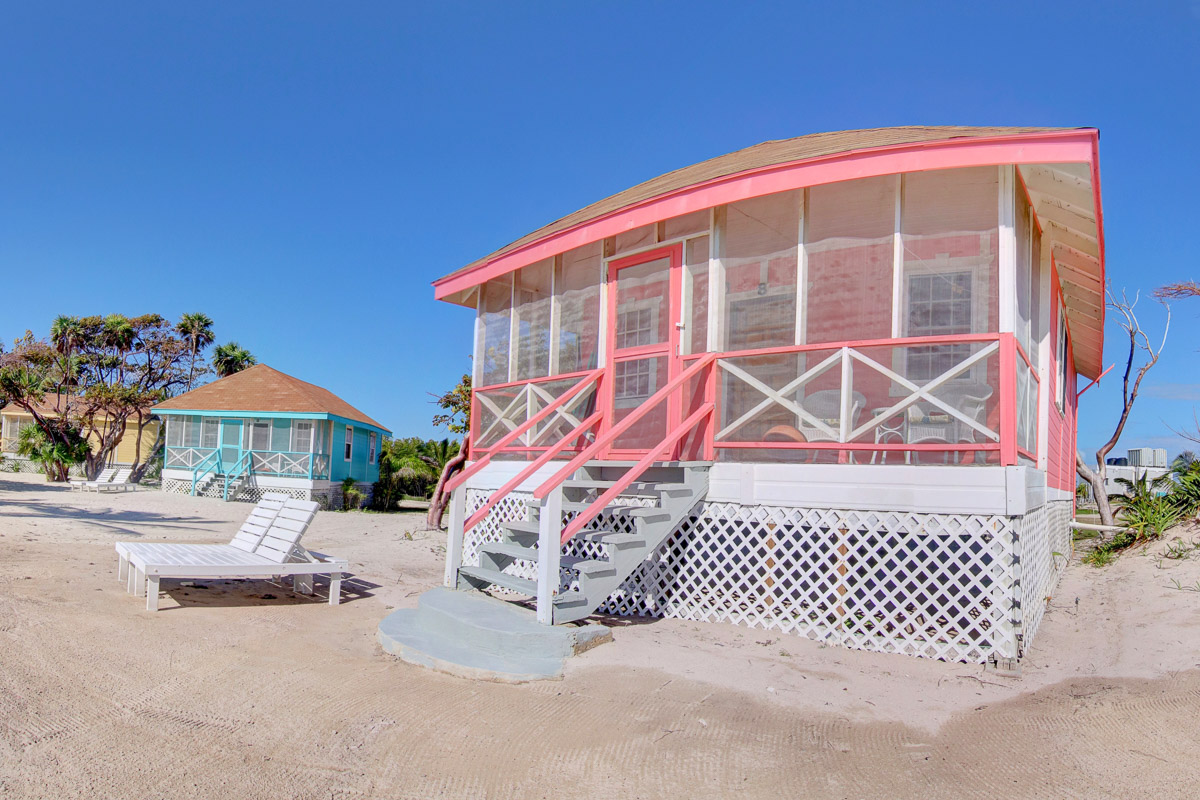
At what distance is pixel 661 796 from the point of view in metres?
3.18

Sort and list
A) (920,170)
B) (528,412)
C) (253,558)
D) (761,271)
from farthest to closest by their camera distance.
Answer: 1. (528,412)
2. (761,271)
3. (253,558)
4. (920,170)

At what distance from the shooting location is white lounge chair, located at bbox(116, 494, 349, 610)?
239 inches

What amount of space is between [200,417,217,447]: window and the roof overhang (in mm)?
18686

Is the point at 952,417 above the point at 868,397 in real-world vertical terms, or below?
below

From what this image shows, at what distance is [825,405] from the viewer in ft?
21.0

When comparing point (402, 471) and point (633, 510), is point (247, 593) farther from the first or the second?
point (402, 471)

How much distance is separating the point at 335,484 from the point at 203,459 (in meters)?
4.41

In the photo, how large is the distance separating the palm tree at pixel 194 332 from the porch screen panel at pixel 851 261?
36367 mm

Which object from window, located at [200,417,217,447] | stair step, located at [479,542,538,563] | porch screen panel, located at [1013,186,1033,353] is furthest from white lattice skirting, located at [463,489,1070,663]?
window, located at [200,417,217,447]

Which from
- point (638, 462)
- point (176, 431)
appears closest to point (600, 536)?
point (638, 462)

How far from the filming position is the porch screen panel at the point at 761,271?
6789mm

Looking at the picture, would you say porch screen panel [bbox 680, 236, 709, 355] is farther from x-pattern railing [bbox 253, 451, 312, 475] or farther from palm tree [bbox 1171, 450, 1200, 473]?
x-pattern railing [bbox 253, 451, 312, 475]

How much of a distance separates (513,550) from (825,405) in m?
2.98

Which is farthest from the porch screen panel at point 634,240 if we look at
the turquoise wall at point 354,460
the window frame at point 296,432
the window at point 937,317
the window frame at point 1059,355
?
the turquoise wall at point 354,460
